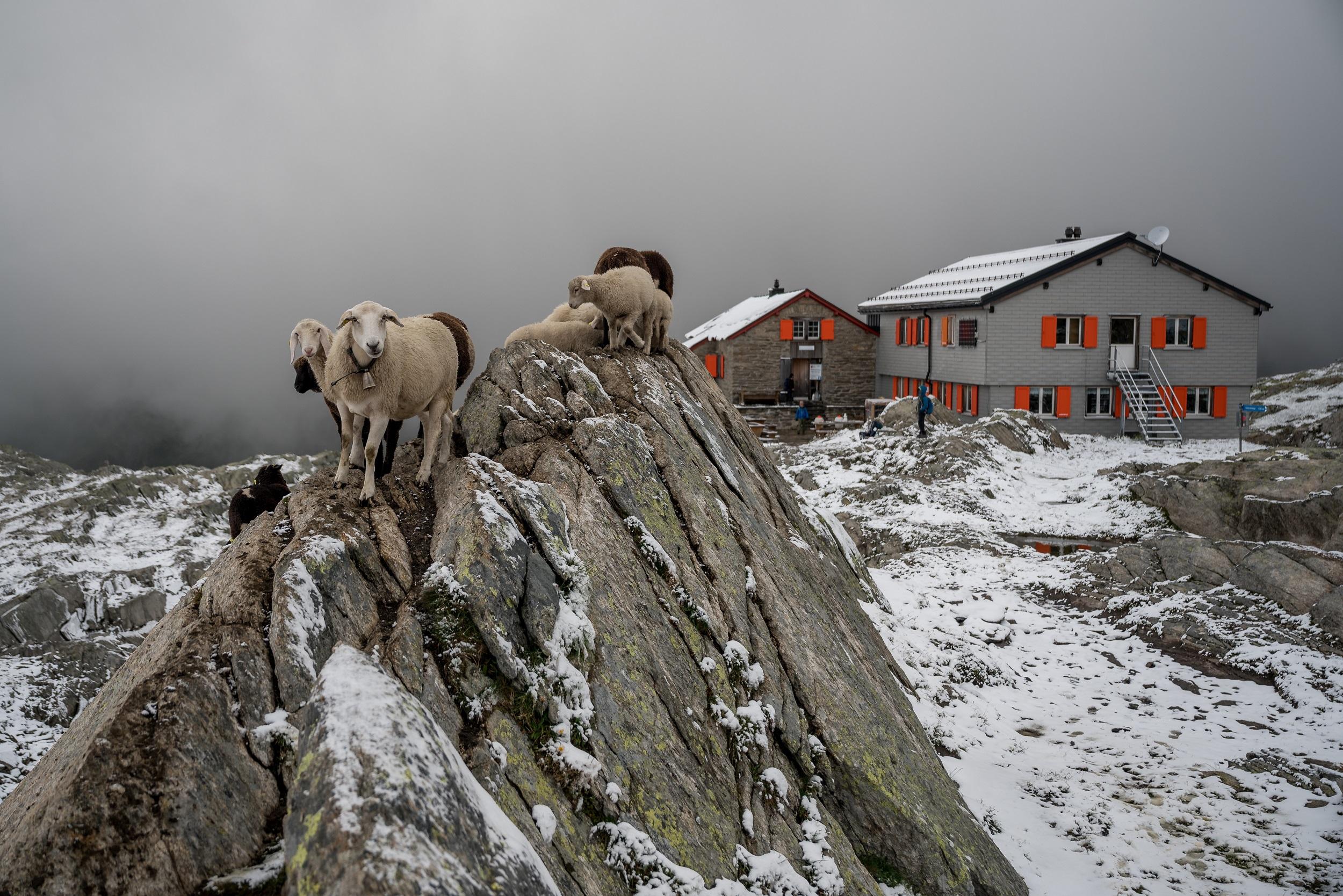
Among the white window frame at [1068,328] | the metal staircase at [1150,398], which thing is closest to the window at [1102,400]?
the metal staircase at [1150,398]

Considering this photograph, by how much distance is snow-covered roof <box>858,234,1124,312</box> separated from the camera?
1608 inches

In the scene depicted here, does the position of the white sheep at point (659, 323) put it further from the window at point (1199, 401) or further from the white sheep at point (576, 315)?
the window at point (1199, 401)

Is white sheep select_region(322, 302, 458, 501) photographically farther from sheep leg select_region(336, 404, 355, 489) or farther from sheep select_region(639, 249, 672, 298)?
sheep select_region(639, 249, 672, 298)

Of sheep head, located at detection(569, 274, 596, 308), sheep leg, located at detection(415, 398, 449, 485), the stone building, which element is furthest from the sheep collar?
the stone building

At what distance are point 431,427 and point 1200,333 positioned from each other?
44.4 m

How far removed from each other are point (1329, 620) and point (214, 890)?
63.6 ft

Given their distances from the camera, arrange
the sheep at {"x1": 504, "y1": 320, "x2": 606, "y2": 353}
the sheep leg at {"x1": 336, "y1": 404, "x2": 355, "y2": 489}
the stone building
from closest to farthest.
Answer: the sheep leg at {"x1": 336, "y1": 404, "x2": 355, "y2": 489}
the sheep at {"x1": 504, "y1": 320, "x2": 606, "y2": 353}
the stone building

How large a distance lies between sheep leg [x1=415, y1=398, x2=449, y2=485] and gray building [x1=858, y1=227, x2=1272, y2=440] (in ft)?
120

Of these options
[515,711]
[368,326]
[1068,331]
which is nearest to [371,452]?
[368,326]

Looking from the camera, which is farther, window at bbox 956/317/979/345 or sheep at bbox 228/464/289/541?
window at bbox 956/317/979/345

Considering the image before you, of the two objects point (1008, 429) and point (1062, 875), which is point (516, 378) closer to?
point (1062, 875)

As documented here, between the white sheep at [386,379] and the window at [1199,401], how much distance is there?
43.4m

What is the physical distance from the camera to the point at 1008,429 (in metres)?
34.4

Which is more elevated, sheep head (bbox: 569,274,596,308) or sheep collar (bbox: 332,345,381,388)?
sheep head (bbox: 569,274,596,308)
